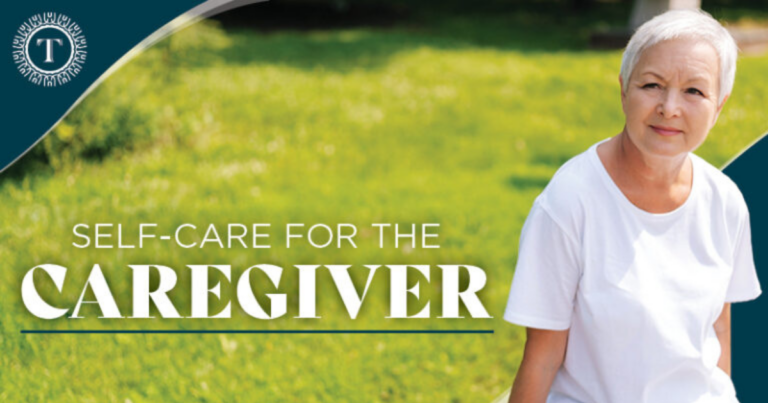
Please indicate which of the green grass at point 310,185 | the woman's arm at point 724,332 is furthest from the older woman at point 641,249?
the green grass at point 310,185

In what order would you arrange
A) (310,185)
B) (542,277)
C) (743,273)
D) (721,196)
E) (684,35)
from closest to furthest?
(684,35)
(542,277)
(721,196)
(743,273)
(310,185)

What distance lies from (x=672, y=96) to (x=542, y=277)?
517 mm

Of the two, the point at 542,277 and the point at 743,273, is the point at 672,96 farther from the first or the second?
the point at 743,273

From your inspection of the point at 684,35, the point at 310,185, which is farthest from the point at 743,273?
the point at 310,185

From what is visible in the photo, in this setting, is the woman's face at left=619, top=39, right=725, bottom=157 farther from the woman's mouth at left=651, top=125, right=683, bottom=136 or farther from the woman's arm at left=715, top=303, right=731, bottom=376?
the woman's arm at left=715, top=303, right=731, bottom=376

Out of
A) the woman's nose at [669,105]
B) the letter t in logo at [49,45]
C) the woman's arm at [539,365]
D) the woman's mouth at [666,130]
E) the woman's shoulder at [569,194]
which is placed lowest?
the woman's arm at [539,365]

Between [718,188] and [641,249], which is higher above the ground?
[718,188]

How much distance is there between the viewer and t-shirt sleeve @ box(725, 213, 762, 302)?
245 cm

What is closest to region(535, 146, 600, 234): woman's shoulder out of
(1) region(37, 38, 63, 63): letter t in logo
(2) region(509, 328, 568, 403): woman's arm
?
(2) region(509, 328, 568, 403): woman's arm

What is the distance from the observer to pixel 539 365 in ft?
7.55

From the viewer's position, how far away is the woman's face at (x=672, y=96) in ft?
7.03

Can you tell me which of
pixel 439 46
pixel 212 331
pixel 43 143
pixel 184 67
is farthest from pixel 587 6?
pixel 212 331

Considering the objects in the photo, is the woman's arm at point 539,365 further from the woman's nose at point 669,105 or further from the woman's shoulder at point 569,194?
the woman's nose at point 669,105

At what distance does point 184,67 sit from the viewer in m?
8.43
